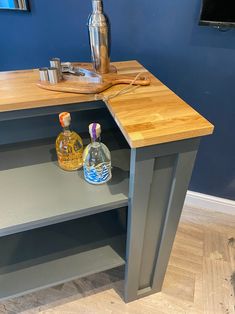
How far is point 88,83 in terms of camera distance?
875 millimetres

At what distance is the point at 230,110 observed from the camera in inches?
49.8

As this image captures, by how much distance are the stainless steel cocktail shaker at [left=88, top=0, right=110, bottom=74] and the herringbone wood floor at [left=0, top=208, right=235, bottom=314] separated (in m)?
1.07

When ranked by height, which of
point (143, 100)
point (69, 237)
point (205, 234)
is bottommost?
point (205, 234)

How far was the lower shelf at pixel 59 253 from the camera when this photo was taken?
101cm

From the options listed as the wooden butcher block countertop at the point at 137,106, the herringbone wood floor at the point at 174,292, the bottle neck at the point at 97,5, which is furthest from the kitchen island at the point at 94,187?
the bottle neck at the point at 97,5

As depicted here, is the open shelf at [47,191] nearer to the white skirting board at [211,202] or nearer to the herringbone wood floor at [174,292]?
the herringbone wood floor at [174,292]

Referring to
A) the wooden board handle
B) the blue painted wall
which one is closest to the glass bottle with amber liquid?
the wooden board handle

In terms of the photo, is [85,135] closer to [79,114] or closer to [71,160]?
[79,114]

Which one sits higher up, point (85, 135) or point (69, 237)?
point (85, 135)

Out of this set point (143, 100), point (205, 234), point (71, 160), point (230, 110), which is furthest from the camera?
point (205, 234)

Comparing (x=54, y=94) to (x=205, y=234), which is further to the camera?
(x=205, y=234)

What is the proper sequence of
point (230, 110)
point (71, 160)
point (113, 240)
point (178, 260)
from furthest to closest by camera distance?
point (178, 260) < point (230, 110) < point (113, 240) < point (71, 160)

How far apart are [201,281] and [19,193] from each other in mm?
Answer: 1050

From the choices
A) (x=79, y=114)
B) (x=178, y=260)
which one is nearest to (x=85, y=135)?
(x=79, y=114)
